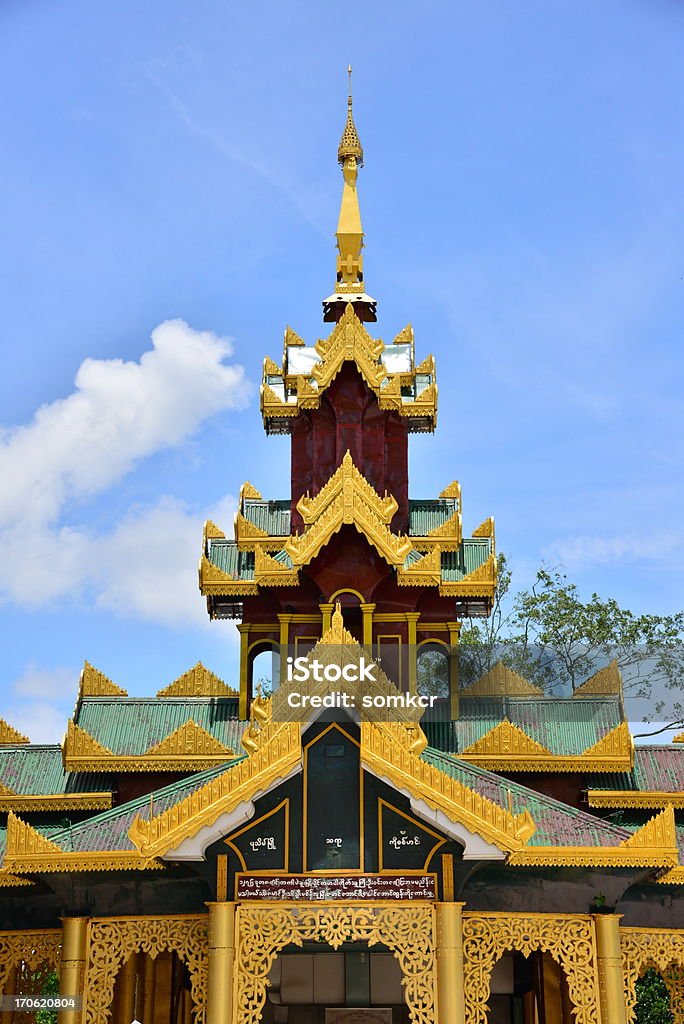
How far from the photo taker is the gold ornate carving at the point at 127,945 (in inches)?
715

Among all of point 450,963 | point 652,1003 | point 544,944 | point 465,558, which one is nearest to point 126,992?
point 450,963

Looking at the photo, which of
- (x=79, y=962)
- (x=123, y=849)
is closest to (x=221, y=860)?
(x=123, y=849)

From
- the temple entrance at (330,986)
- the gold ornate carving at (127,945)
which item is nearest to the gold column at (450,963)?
the gold ornate carving at (127,945)

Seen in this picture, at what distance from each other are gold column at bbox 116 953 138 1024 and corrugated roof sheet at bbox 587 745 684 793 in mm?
8942

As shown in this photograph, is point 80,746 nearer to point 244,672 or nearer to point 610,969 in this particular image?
point 244,672

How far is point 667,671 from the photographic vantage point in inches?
1677

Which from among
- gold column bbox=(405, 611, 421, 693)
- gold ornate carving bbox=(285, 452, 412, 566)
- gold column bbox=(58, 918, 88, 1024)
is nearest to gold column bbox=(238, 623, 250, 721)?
gold ornate carving bbox=(285, 452, 412, 566)

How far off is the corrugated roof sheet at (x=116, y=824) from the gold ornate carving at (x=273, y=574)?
521 cm

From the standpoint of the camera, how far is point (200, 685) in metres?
26.0

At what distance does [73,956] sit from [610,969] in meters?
8.05

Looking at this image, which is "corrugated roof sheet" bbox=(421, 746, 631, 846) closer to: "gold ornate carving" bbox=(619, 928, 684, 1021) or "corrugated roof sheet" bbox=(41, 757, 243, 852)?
"gold ornate carving" bbox=(619, 928, 684, 1021)

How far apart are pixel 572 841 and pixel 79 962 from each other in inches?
301

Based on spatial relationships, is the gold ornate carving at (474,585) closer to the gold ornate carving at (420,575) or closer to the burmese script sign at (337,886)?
the gold ornate carving at (420,575)

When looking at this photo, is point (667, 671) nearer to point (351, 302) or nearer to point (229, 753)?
point (351, 302)
